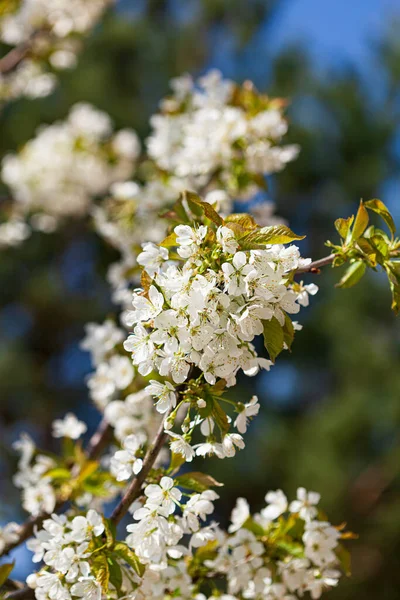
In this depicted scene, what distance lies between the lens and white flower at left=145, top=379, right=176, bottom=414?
75cm

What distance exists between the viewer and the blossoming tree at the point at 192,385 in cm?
73

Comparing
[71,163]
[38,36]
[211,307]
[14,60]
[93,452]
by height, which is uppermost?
[38,36]

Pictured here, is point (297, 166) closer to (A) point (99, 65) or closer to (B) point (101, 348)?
(A) point (99, 65)

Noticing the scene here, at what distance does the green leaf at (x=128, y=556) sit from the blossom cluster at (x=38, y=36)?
6.70 ft

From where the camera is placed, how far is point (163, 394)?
75 cm

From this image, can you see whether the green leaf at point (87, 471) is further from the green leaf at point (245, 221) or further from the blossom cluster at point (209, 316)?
the green leaf at point (245, 221)

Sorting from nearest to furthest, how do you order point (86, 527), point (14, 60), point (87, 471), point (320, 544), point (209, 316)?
point (209, 316), point (86, 527), point (320, 544), point (87, 471), point (14, 60)

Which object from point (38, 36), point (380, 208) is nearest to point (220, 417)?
point (380, 208)

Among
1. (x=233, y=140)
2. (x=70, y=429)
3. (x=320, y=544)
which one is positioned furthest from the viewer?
(x=233, y=140)

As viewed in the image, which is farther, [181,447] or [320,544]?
[320,544]

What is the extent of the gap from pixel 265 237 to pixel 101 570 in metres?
0.45

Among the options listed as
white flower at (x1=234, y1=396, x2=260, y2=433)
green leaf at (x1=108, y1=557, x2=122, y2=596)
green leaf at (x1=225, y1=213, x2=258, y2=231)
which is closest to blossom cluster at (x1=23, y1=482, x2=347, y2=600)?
green leaf at (x1=108, y1=557, x2=122, y2=596)

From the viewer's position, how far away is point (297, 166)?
19.7ft

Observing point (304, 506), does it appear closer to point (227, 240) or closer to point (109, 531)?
point (109, 531)
